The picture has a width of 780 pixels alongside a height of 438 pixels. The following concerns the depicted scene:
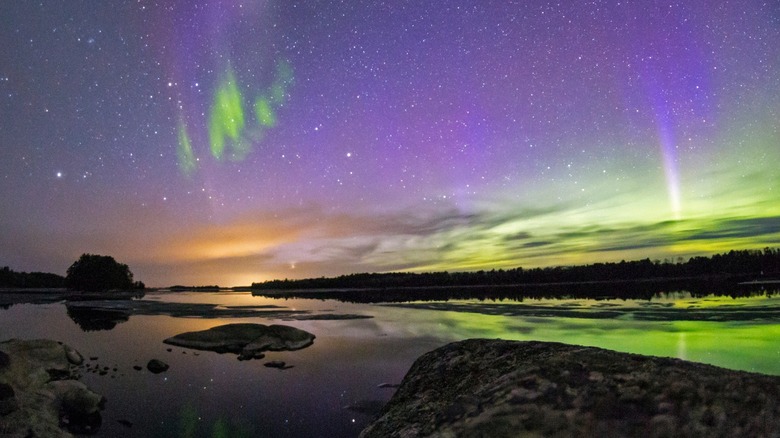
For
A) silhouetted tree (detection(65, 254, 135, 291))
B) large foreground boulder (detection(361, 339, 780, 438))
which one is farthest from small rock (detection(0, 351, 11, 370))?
silhouetted tree (detection(65, 254, 135, 291))

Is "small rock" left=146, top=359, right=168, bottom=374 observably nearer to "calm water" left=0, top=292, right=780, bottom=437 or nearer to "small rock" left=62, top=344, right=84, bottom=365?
"calm water" left=0, top=292, right=780, bottom=437

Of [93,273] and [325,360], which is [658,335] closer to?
[325,360]

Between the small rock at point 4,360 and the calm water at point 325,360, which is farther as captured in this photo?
the small rock at point 4,360

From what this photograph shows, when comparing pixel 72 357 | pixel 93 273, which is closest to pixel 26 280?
pixel 93 273

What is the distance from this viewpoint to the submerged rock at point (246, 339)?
19562mm

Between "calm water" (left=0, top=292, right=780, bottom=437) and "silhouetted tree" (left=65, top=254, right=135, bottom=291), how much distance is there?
9643 centimetres

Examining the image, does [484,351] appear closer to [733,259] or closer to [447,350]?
[447,350]

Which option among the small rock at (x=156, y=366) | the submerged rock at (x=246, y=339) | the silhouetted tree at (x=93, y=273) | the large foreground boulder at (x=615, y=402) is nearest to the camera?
the large foreground boulder at (x=615, y=402)

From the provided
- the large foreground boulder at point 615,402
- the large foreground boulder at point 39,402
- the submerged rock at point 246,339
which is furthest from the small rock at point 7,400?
the large foreground boulder at point 615,402

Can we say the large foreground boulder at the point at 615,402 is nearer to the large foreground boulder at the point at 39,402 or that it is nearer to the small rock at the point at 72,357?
the large foreground boulder at the point at 39,402

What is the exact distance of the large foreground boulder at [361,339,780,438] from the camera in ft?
7.41

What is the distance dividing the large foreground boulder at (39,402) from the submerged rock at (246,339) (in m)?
7.36

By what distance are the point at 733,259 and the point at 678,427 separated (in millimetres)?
178565

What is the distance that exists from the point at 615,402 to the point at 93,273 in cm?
13390
